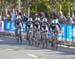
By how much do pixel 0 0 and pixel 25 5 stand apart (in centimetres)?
925

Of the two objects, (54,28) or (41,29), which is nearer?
(54,28)

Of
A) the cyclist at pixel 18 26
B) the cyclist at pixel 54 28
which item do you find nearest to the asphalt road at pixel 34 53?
the cyclist at pixel 54 28

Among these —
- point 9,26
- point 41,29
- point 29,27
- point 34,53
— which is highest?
point 9,26

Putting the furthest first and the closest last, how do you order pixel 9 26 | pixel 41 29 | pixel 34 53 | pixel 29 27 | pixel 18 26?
pixel 9 26
pixel 18 26
pixel 29 27
pixel 41 29
pixel 34 53

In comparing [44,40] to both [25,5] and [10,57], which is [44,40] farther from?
[25,5]

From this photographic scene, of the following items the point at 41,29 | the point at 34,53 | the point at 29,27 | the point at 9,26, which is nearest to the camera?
the point at 34,53

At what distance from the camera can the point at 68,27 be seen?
22.6 metres

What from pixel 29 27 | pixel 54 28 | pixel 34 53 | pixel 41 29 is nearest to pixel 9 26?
pixel 29 27

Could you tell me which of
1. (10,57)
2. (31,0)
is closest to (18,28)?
(10,57)

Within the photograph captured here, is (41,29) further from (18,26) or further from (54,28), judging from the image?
(18,26)

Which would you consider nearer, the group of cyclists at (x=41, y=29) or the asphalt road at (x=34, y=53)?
the asphalt road at (x=34, y=53)

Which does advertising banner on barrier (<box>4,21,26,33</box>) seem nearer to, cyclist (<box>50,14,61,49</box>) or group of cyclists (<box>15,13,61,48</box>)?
group of cyclists (<box>15,13,61,48</box>)

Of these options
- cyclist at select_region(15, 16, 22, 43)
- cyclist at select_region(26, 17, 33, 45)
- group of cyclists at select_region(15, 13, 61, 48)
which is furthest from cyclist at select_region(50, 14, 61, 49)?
cyclist at select_region(15, 16, 22, 43)

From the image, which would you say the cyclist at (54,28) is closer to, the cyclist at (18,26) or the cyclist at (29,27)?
the cyclist at (29,27)
